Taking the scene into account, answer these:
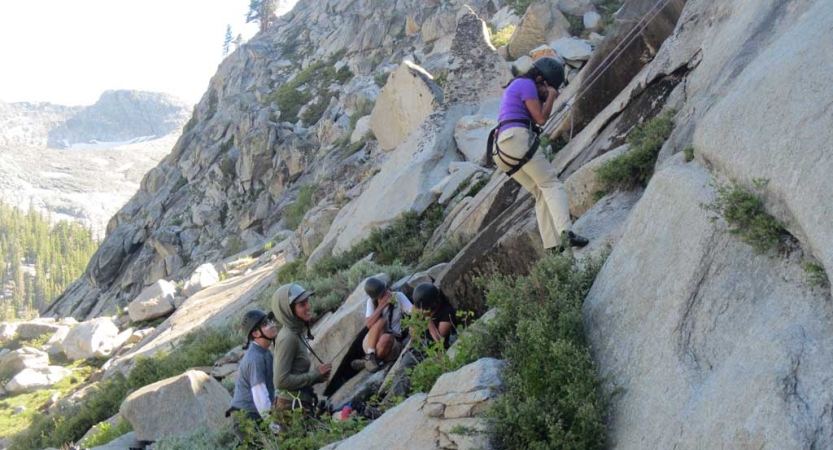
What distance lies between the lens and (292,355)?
7.55 m

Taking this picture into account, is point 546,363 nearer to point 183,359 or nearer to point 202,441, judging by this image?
point 202,441

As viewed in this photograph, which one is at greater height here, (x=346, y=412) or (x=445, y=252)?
(x=346, y=412)

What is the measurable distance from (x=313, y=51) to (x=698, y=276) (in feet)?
208

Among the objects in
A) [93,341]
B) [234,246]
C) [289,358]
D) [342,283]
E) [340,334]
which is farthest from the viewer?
[234,246]

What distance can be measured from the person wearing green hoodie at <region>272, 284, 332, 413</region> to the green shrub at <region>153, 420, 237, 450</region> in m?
1.45

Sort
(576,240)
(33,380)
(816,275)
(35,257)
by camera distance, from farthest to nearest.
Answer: (35,257)
(33,380)
(576,240)
(816,275)

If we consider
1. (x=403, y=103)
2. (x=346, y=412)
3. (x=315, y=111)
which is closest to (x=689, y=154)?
(x=346, y=412)

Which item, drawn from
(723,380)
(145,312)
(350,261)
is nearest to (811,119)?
(723,380)

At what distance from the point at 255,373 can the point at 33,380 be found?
57.7 ft

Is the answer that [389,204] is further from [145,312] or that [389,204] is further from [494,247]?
[145,312]

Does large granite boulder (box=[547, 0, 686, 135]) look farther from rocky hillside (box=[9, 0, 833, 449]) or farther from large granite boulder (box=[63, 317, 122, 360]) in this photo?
large granite boulder (box=[63, 317, 122, 360])

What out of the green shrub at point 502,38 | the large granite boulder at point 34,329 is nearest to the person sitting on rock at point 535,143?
the green shrub at point 502,38

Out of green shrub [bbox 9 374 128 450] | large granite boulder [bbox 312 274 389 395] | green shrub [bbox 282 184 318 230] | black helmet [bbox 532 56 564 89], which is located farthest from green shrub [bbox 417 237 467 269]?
green shrub [bbox 282 184 318 230]

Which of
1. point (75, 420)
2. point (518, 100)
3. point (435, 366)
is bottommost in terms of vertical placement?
point (75, 420)
